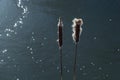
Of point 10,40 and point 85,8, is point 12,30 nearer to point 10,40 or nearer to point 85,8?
point 10,40

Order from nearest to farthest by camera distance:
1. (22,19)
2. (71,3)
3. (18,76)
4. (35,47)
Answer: (18,76)
(35,47)
(22,19)
(71,3)

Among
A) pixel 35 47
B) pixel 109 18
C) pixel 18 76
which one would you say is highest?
pixel 109 18

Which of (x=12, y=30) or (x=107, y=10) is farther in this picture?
(x=107, y=10)

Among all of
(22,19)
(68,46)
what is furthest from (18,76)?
(22,19)

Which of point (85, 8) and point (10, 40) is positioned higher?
point (85, 8)

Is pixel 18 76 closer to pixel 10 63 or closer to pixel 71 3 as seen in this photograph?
pixel 10 63

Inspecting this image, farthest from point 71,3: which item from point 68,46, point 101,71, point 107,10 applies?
point 101,71

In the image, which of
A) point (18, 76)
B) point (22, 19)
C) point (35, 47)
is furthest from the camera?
point (22, 19)
